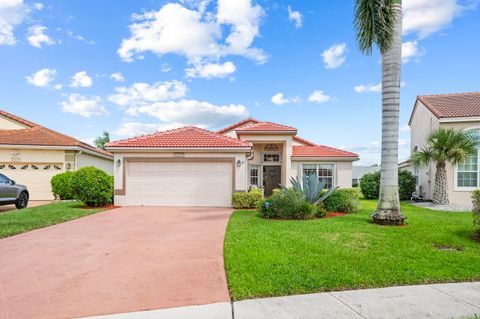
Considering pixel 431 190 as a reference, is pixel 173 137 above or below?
above

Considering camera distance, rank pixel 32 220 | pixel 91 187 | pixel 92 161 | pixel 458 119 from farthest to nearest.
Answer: pixel 92 161
pixel 458 119
pixel 91 187
pixel 32 220

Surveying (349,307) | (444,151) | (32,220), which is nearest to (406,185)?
(444,151)

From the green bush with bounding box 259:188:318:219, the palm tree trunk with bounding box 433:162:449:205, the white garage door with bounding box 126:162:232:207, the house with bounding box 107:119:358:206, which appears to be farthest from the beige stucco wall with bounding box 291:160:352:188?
the green bush with bounding box 259:188:318:219

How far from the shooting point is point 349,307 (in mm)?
3816

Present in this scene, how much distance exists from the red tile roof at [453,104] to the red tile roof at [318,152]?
18.0 ft

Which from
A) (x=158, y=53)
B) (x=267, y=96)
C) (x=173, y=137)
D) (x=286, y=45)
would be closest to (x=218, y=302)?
(x=173, y=137)

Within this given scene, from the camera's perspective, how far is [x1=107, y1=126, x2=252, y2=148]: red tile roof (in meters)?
15.3

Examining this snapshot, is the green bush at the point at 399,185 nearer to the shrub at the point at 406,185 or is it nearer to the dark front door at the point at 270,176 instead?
the shrub at the point at 406,185

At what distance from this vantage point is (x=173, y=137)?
1616cm

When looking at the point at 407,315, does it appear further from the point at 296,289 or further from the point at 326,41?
the point at 326,41

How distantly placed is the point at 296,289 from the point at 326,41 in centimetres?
1304

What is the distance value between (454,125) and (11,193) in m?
23.0

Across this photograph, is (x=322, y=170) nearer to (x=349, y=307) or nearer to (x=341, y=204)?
(x=341, y=204)

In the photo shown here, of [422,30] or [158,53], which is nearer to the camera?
[422,30]
